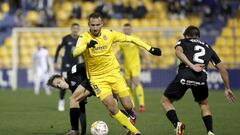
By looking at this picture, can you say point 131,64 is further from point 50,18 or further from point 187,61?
point 50,18

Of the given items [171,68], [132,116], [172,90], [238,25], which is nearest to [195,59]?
[172,90]

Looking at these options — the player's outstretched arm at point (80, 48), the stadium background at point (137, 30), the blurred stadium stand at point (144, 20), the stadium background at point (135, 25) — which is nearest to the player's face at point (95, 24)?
the player's outstretched arm at point (80, 48)

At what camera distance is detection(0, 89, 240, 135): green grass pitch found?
1488cm

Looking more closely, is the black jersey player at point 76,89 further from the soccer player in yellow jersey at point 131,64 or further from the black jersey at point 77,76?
the soccer player in yellow jersey at point 131,64

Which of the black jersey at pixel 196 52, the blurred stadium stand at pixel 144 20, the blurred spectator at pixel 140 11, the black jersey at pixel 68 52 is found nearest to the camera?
the black jersey at pixel 196 52

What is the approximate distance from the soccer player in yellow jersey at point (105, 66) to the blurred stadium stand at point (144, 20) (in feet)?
67.8

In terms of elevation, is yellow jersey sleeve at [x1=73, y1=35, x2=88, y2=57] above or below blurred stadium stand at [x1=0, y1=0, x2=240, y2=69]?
below

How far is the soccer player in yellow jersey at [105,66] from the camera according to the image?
1257 cm

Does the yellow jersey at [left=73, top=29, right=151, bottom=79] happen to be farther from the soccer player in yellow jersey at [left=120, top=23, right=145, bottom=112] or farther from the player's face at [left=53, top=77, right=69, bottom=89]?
the soccer player in yellow jersey at [left=120, top=23, right=145, bottom=112]

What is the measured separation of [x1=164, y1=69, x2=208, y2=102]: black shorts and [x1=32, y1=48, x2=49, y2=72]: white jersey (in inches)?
751

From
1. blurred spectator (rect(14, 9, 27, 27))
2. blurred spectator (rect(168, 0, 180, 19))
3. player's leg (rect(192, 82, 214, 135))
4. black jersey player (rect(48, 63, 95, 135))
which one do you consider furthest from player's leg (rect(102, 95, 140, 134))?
blurred spectator (rect(168, 0, 180, 19))

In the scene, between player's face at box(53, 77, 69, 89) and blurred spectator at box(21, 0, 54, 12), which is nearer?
player's face at box(53, 77, 69, 89)

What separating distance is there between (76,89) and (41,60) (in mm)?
18582

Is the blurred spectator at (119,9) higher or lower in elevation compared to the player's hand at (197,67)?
higher
